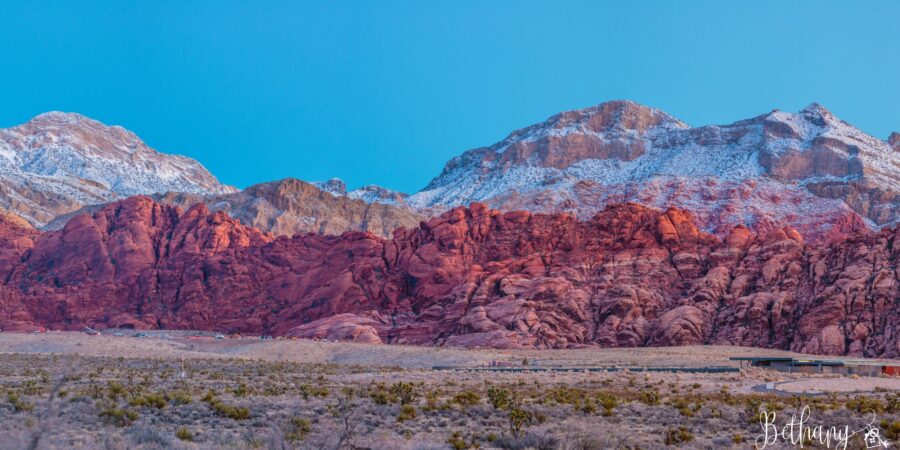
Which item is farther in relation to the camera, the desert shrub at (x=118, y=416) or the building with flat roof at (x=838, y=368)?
the building with flat roof at (x=838, y=368)

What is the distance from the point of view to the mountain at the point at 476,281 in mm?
74125

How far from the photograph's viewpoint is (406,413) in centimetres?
2441

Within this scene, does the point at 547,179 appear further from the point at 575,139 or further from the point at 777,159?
the point at 777,159

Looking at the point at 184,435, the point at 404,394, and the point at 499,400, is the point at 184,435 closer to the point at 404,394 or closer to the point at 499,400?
the point at 499,400

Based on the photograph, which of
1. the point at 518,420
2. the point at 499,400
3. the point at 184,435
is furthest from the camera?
the point at 499,400

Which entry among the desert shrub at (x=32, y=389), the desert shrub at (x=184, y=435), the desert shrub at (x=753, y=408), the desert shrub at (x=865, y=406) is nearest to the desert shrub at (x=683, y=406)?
the desert shrub at (x=753, y=408)

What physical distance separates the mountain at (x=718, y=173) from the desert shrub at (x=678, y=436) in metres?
102

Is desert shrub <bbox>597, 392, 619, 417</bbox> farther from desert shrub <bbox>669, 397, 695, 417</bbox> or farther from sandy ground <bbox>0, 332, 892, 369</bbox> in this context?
sandy ground <bbox>0, 332, 892, 369</bbox>

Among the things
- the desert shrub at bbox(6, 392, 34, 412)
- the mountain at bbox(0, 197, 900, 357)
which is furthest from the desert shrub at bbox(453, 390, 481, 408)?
the mountain at bbox(0, 197, 900, 357)

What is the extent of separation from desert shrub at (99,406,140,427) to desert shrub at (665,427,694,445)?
1392cm

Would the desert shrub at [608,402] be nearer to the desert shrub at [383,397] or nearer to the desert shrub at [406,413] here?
the desert shrub at [406,413]

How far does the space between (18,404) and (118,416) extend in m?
4.14

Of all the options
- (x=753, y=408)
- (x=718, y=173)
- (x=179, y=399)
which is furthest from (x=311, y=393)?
(x=718, y=173)

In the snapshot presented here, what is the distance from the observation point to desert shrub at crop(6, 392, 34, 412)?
76.6 ft
